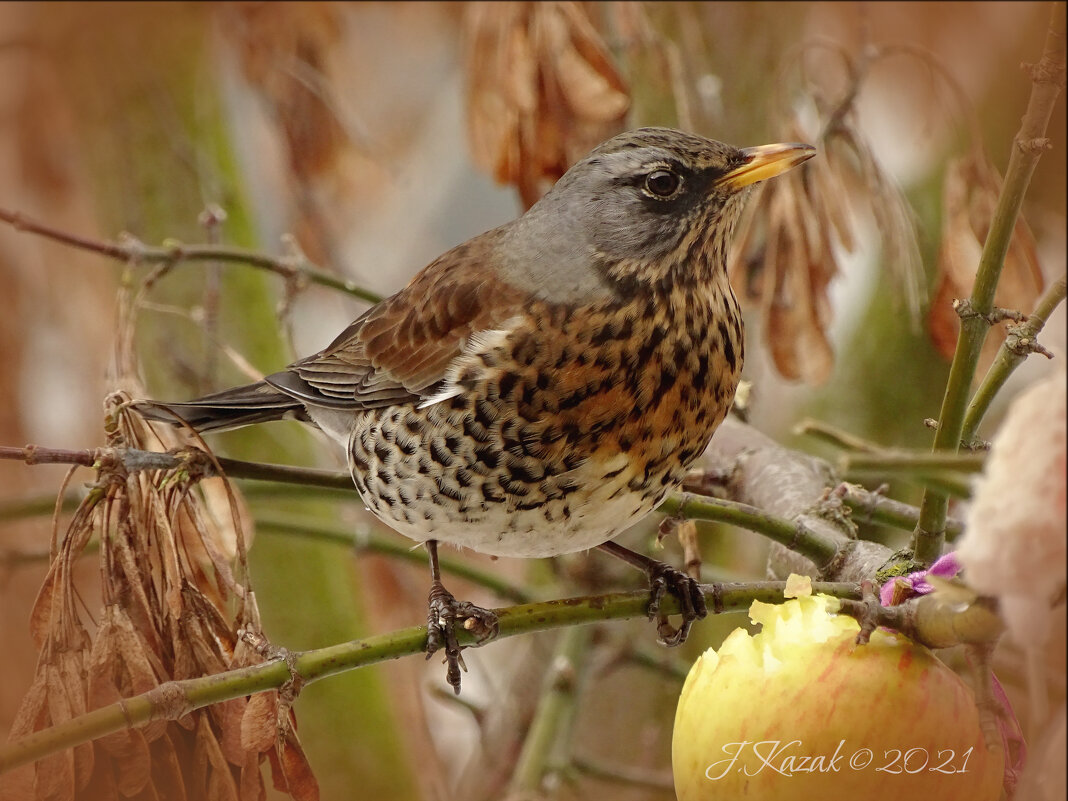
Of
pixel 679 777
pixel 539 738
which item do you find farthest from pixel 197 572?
pixel 539 738

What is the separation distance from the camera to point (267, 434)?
2.67 metres

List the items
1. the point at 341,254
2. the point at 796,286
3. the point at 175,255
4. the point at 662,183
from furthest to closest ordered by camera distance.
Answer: the point at 341,254 < the point at 796,286 < the point at 175,255 < the point at 662,183

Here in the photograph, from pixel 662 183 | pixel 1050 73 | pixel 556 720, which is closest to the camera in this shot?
pixel 1050 73

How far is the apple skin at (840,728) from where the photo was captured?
3.44ft

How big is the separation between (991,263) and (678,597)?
0.57m

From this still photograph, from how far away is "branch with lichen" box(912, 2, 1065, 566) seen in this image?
84 centimetres

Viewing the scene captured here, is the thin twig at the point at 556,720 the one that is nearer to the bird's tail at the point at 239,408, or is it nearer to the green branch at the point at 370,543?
the green branch at the point at 370,543

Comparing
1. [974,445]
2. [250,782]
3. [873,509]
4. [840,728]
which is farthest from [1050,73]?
[250,782]

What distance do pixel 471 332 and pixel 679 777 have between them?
0.65m

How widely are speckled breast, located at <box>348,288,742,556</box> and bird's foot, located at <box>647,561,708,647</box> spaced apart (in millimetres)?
87

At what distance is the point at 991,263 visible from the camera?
1.01m

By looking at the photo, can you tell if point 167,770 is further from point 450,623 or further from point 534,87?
point 534,87

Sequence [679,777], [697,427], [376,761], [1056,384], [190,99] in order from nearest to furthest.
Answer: [1056,384] → [679,777] → [697,427] → [376,761] → [190,99]

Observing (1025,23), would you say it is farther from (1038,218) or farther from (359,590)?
(359,590)
